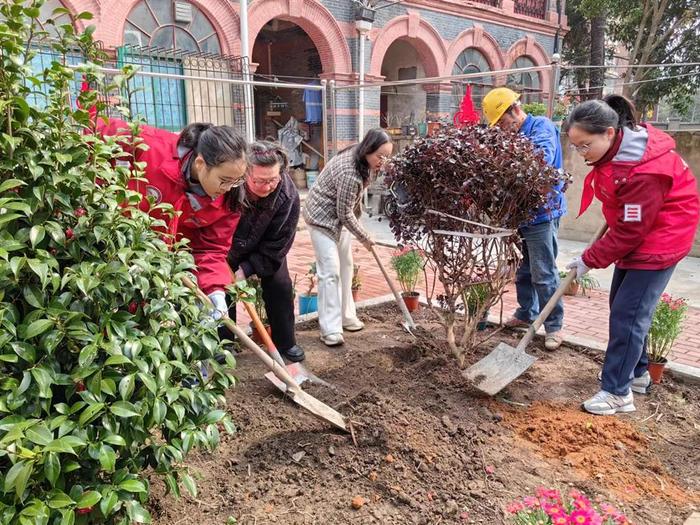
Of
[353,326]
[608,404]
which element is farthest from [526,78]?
[608,404]

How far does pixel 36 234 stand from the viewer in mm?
1413

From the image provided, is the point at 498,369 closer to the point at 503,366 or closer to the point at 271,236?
the point at 503,366

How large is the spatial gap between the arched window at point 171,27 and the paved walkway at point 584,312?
5.51 m

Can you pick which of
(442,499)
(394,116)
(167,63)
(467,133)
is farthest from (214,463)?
(394,116)

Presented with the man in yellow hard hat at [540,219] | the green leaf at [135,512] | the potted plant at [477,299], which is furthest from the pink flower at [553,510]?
the man in yellow hard hat at [540,219]

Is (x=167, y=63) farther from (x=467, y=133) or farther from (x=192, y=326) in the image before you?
(x=192, y=326)

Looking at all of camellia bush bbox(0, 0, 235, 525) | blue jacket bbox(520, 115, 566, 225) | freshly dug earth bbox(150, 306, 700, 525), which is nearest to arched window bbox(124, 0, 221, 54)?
blue jacket bbox(520, 115, 566, 225)

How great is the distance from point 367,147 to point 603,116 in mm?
1512

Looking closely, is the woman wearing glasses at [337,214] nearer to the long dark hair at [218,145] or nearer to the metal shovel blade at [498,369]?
the metal shovel blade at [498,369]

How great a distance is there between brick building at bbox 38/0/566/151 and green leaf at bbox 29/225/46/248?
8420 mm

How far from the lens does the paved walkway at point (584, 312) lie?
4.22m

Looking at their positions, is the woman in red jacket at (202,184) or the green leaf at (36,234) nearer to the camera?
the green leaf at (36,234)

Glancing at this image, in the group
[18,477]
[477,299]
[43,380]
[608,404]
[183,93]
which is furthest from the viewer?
[183,93]

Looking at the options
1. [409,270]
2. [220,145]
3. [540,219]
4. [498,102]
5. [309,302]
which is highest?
[498,102]
